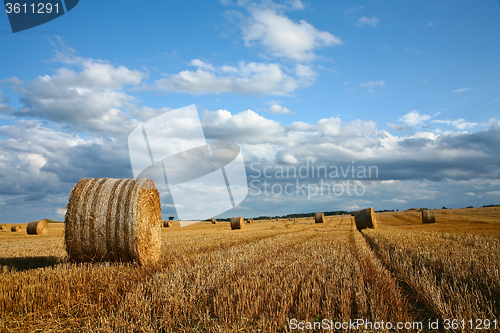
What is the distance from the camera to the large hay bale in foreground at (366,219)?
2173 centimetres

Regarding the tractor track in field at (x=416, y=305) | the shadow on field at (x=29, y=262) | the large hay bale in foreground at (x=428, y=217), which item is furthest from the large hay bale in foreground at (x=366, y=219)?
the shadow on field at (x=29, y=262)

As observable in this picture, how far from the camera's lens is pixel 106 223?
6770mm

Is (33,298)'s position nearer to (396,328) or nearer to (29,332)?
(29,332)

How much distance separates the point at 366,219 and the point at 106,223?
1998cm

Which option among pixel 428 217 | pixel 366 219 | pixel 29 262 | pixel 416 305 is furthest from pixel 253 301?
pixel 428 217

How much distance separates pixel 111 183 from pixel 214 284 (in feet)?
14.9

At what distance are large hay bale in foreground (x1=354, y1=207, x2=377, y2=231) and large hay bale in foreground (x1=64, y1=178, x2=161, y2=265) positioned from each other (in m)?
18.7

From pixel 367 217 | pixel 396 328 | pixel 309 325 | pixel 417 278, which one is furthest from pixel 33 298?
pixel 367 217

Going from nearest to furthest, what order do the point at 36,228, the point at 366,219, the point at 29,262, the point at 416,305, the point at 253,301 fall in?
the point at 253,301 < the point at 416,305 < the point at 29,262 < the point at 366,219 < the point at 36,228

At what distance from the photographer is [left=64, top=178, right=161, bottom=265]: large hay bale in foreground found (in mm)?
6676

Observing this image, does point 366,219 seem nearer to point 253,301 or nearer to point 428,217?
point 428,217

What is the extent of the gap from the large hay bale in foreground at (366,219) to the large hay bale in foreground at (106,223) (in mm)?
18659

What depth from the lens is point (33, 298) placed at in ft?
12.5

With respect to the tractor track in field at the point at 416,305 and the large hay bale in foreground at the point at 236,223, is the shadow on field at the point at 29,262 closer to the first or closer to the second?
the tractor track in field at the point at 416,305
